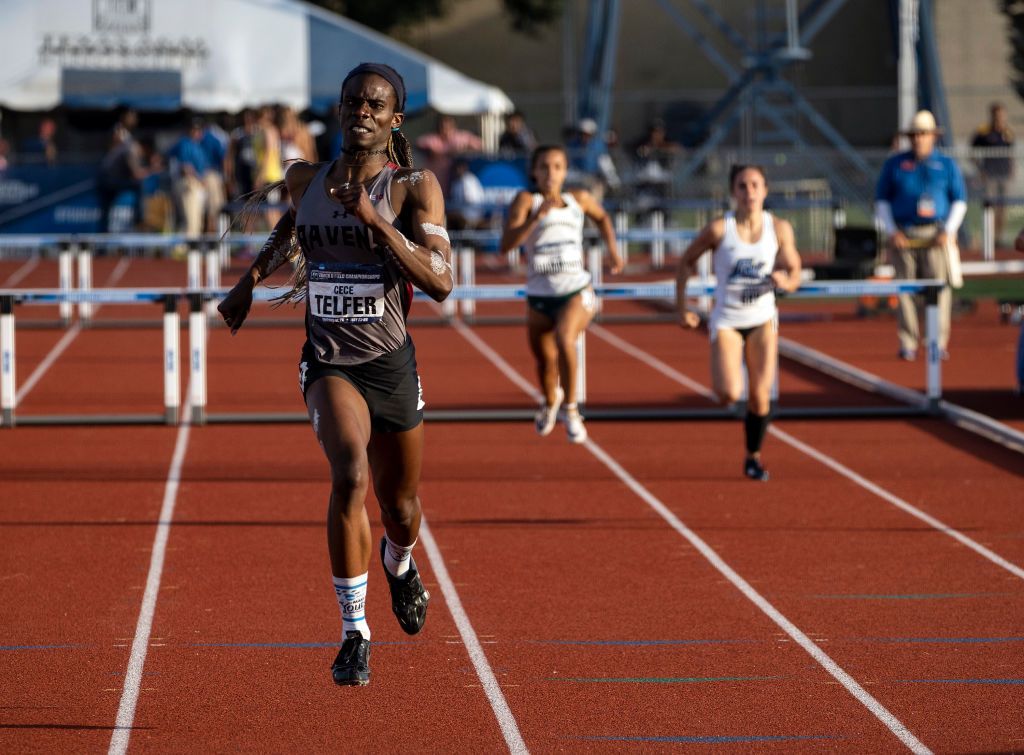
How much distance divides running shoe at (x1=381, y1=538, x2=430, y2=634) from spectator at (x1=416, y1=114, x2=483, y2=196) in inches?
831

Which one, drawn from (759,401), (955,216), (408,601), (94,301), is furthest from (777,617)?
(955,216)

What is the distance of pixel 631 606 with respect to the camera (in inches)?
303

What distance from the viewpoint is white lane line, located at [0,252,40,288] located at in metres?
26.2

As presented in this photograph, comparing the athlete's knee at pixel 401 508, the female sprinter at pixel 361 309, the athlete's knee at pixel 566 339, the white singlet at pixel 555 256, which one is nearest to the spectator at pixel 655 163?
the white singlet at pixel 555 256

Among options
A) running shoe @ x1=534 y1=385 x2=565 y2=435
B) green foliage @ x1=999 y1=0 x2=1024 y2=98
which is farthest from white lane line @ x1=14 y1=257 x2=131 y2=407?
green foliage @ x1=999 y1=0 x2=1024 y2=98

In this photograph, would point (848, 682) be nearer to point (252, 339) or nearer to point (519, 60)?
point (252, 339)

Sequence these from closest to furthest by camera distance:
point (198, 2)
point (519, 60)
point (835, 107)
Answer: point (198, 2), point (835, 107), point (519, 60)

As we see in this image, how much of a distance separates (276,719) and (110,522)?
13.3 ft

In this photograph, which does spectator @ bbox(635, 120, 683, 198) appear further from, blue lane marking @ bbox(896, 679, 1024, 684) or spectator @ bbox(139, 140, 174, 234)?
blue lane marking @ bbox(896, 679, 1024, 684)

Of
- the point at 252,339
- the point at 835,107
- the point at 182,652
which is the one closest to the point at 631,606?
the point at 182,652

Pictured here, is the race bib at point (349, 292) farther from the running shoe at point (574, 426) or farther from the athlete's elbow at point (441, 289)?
the running shoe at point (574, 426)

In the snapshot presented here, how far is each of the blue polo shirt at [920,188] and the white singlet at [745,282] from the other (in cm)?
542

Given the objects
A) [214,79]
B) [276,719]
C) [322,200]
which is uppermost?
[214,79]

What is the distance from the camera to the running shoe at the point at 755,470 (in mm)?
10852
